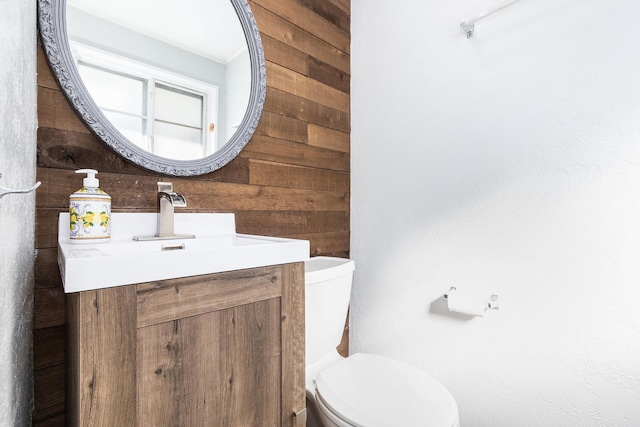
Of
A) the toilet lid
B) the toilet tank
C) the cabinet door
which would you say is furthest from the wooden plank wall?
the toilet lid

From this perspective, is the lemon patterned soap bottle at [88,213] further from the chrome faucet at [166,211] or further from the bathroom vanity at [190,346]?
the chrome faucet at [166,211]

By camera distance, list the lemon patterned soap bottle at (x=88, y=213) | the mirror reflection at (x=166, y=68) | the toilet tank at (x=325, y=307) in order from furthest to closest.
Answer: the toilet tank at (x=325, y=307)
the mirror reflection at (x=166, y=68)
the lemon patterned soap bottle at (x=88, y=213)

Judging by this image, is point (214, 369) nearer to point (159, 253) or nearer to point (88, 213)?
point (159, 253)

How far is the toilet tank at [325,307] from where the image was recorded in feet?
3.84

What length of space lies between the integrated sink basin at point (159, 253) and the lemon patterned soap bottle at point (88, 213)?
1.0 inches

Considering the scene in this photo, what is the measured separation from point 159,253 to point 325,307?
72 centimetres

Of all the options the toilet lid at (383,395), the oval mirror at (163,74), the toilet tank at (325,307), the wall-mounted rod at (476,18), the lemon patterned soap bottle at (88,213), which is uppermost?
the wall-mounted rod at (476,18)

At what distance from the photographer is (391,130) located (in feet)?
5.28

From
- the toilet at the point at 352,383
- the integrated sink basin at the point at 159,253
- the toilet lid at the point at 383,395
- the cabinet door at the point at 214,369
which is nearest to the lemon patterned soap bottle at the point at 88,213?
the integrated sink basin at the point at 159,253

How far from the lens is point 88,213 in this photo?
88 cm

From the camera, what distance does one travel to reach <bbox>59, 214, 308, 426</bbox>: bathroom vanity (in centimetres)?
59

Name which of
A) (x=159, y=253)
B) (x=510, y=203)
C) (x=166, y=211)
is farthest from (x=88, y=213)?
(x=510, y=203)

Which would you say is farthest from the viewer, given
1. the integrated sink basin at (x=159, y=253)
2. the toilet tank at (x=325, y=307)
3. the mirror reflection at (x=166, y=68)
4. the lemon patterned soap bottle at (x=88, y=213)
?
the toilet tank at (x=325, y=307)

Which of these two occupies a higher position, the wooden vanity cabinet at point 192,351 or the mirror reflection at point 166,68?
the mirror reflection at point 166,68
